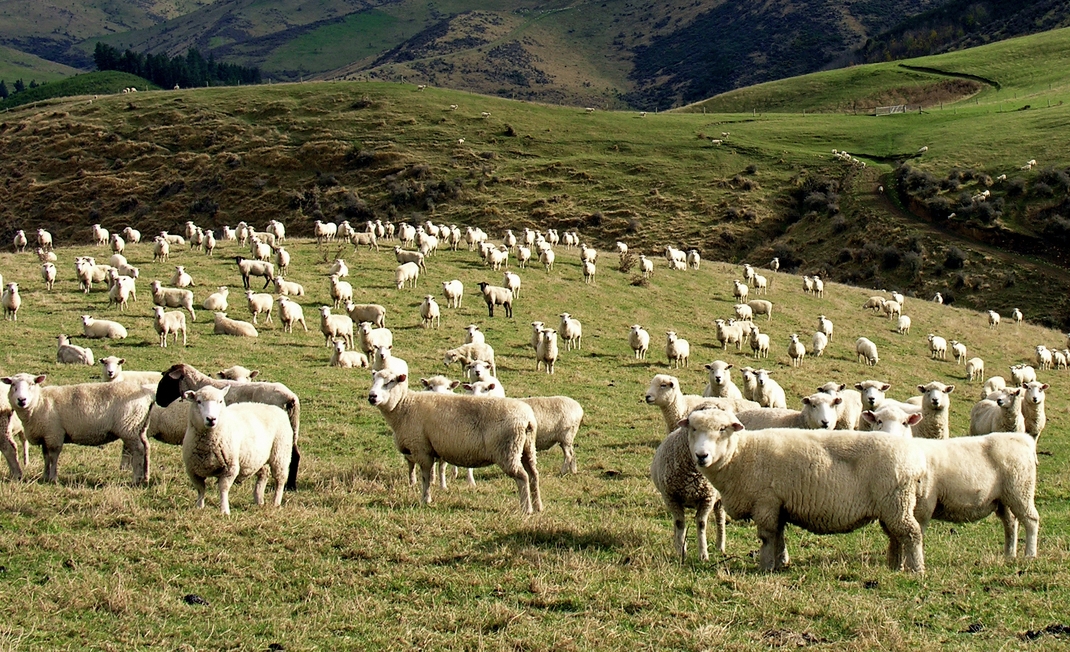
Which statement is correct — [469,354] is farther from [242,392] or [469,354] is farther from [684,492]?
[684,492]

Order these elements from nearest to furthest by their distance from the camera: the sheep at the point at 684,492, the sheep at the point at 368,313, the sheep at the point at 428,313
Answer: the sheep at the point at 684,492, the sheep at the point at 368,313, the sheep at the point at 428,313

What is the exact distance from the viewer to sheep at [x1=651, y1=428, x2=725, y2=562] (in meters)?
9.81

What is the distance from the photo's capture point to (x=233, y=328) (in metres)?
26.8

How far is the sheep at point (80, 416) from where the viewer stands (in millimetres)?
12391

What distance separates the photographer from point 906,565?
8.90 m

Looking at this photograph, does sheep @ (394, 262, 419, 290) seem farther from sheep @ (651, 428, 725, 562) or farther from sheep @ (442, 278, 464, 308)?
sheep @ (651, 428, 725, 562)

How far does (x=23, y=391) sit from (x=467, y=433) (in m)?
6.27

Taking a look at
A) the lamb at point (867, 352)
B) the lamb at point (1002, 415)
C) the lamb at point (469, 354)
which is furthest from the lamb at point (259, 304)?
the lamb at point (1002, 415)

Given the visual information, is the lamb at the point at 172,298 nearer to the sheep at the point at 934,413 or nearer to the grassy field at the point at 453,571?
the grassy field at the point at 453,571

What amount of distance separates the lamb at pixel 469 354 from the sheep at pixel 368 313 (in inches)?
211

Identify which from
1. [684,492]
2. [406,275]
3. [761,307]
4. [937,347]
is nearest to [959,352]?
[937,347]

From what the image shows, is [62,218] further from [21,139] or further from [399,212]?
[399,212]

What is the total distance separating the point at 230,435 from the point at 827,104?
375 feet

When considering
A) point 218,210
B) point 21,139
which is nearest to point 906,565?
point 218,210
